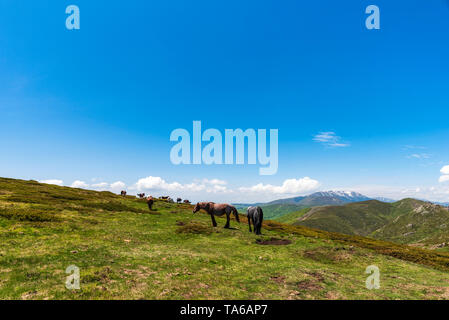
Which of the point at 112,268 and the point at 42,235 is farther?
the point at 42,235

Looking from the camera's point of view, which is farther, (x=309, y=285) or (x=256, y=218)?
(x=256, y=218)

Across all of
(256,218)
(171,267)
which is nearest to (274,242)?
(256,218)

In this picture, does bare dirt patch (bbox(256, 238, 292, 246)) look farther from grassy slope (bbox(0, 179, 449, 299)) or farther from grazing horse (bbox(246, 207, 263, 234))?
grazing horse (bbox(246, 207, 263, 234))

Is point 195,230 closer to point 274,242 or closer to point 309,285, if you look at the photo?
point 274,242

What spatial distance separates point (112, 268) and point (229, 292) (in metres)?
7.82

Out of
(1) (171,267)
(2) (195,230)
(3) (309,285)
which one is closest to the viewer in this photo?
(3) (309,285)

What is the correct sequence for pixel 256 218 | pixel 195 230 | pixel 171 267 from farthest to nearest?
pixel 256 218, pixel 195 230, pixel 171 267

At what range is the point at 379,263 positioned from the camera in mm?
20859

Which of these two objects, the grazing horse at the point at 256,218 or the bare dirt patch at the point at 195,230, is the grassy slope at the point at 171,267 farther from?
the grazing horse at the point at 256,218

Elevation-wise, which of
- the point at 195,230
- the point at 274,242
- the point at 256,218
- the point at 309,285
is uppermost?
the point at 256,218

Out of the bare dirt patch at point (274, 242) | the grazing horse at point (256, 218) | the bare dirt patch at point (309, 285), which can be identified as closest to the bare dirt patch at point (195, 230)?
the grazing horse at point (256, 218)

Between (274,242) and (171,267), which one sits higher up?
(171,267)
